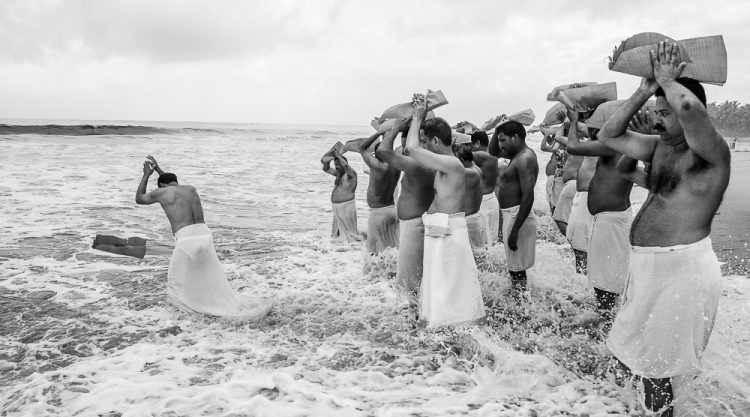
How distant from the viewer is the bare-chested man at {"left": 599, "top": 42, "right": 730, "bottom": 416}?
2650mm

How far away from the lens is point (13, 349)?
4.72m

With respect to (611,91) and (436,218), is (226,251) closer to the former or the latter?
(436,218)

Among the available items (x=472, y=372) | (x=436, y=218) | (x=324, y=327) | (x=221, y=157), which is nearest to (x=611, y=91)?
(x=436, y=218)

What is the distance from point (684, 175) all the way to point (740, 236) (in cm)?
789

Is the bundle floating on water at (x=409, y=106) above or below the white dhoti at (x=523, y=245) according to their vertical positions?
above

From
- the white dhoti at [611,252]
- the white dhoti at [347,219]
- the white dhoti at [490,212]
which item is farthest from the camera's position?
the white dhoti at [347,219]

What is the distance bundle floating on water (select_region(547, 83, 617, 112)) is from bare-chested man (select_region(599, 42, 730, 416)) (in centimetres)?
98

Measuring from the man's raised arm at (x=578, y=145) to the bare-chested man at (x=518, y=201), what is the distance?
126 centimetres

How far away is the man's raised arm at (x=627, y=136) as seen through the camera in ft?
9.71

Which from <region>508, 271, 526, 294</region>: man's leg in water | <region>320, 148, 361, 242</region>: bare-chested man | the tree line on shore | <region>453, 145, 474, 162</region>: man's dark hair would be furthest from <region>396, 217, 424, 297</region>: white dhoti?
the tree line on shore

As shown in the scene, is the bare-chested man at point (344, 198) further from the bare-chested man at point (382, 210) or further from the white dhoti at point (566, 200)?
the white dhoti at point (566, 200)

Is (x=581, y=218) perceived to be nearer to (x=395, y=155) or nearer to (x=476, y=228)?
(x=476, y=228)

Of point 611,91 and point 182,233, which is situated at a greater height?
point 611,91

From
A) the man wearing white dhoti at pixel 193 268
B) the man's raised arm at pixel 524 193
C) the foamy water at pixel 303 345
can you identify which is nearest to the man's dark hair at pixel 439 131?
the man's raised arm at pixel 524 193
